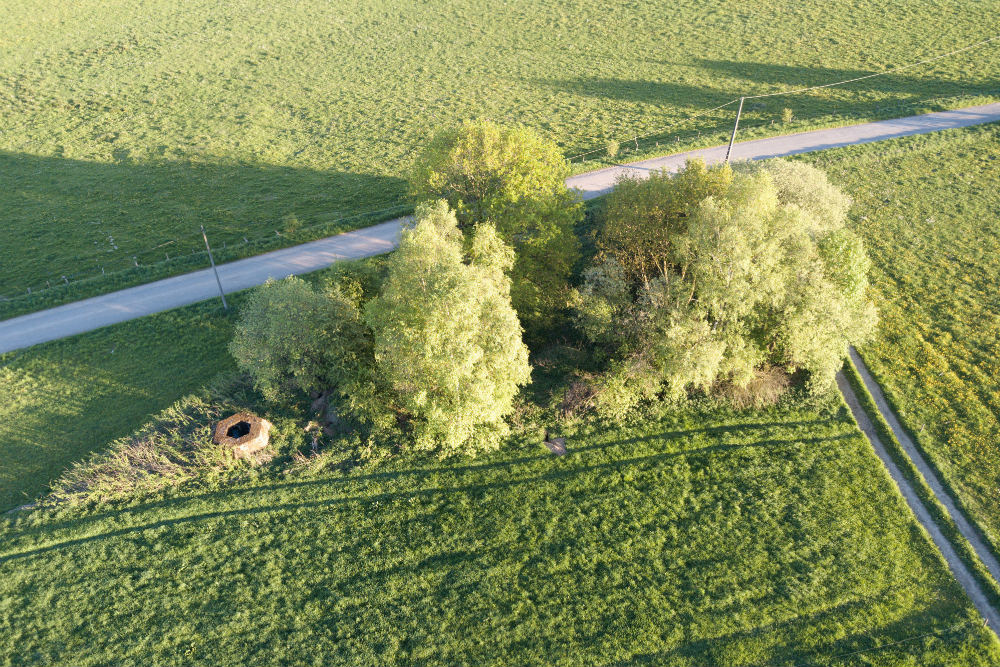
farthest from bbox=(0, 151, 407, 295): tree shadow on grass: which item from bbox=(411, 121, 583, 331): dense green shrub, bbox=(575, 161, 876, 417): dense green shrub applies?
bbox=(575, 161, 876, 417): dense green shrub

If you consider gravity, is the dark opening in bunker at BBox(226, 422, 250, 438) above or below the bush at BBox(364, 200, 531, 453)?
below

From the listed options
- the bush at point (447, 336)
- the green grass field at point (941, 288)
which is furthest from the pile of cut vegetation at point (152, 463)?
the green grass field at point (941, 288)

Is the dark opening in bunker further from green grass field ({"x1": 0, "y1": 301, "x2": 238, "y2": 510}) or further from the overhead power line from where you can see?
the overhead power line

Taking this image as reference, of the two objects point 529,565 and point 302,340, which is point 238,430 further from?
point 529,565

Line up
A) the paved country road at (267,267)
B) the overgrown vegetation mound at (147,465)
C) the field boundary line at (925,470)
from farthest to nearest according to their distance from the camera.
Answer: the paved country road at (267,267)
the overgrown vegetation mound at (147,465)
the field boundary line at (925,470)

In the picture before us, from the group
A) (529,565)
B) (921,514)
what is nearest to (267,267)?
(529,565)

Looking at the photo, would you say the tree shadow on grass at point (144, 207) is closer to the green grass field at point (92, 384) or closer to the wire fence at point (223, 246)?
the wire fence at point (223, 246)
